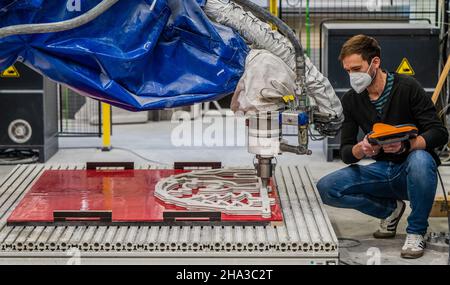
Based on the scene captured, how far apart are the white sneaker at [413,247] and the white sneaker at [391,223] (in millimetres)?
338

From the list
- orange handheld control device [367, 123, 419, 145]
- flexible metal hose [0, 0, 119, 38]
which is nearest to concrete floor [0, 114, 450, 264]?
orange handheld control device [367, 123, 419, 145]

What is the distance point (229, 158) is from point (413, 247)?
2.93 metres

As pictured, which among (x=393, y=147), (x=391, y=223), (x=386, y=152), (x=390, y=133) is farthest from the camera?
(x=391, y=223)

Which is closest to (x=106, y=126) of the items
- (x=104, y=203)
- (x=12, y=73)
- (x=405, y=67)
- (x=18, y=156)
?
(x=18, y=156)

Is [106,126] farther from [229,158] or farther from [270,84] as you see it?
[270,84]

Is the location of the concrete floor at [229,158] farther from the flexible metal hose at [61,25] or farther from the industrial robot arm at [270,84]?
the flexible metal hose at [61,25]

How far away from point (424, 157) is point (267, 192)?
30.5 inches

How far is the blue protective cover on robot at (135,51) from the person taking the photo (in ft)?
12.7

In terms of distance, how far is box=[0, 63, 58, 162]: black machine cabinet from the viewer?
22.1 ft

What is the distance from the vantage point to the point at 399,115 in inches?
171

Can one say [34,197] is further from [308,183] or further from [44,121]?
[44,121]

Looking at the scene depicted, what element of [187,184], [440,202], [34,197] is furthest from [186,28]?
[440,202]

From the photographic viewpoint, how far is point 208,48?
4043mm

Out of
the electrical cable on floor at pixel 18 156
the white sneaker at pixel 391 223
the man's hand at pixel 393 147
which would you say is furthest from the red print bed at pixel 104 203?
the electrical cable on floor at pixel 18 156
